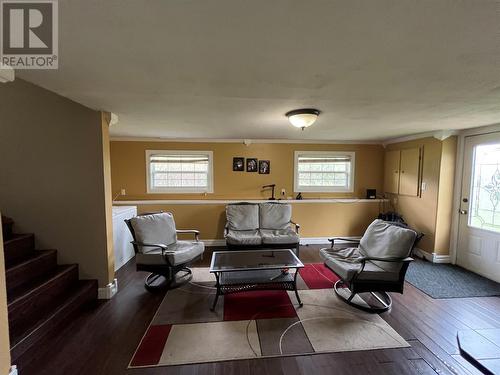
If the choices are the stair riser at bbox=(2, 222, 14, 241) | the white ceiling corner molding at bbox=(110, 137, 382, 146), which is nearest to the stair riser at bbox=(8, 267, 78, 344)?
the stair riser at bbox=(2, 222, 14, 241)

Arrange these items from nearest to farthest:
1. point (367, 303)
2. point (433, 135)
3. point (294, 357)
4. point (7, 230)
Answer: point (294, 357)
point (7, 230)
point (367, 303)
point (433, 135)

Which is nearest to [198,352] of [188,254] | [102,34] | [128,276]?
[188,254]

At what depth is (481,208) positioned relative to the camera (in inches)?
131

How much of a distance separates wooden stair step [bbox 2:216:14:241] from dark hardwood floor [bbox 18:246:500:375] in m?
1.17

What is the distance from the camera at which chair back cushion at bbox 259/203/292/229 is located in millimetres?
4207

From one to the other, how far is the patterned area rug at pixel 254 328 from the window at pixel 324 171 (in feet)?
8.06

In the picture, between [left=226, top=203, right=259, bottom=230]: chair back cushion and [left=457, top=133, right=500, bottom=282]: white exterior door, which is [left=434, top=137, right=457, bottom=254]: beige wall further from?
[left=226, top=203, right=259, bottom=230]: chair back cushion

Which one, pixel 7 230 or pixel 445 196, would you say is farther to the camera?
pixel 445 196

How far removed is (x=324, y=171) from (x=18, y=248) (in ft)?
15.8

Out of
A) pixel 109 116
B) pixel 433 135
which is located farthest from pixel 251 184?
pixel 433 135

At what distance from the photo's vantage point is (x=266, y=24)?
107cm

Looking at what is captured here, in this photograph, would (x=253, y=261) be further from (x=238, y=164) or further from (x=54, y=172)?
(x=54, y=172)

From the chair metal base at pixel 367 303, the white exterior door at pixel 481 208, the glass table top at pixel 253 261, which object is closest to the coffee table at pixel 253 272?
the glass table top at pixel 253 261

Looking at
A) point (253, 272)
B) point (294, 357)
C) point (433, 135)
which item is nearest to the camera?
point (294, 357)
